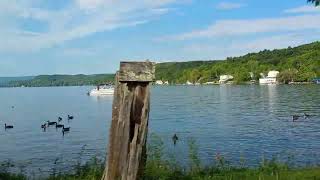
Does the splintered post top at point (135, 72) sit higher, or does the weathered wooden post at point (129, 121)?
the splintered post top at point (135, 72)

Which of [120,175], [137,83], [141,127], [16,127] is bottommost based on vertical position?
[16,127]

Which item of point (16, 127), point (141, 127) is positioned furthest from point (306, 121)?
point (141, 127)

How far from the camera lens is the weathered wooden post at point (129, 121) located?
5.86 meters

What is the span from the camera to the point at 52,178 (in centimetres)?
1273

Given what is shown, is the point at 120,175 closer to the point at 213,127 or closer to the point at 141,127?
the point at 141,127

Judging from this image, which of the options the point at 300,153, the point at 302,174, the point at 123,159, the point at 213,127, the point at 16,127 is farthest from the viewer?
the point at 16,127

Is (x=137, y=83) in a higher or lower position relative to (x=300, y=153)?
higher

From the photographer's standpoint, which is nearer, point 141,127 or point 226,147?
point 141,127

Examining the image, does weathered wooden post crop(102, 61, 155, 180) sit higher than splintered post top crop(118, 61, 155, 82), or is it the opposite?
splintered post top crop(118, 61, 155, 82)

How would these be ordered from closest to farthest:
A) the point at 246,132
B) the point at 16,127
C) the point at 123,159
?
the point at 123,159
the point at 246,132
the point at 16,127

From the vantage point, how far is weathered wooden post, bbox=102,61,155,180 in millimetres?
5859

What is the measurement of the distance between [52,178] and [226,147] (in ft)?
69.4

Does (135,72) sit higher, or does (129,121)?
(135,72)

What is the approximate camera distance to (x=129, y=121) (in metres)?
5.89
